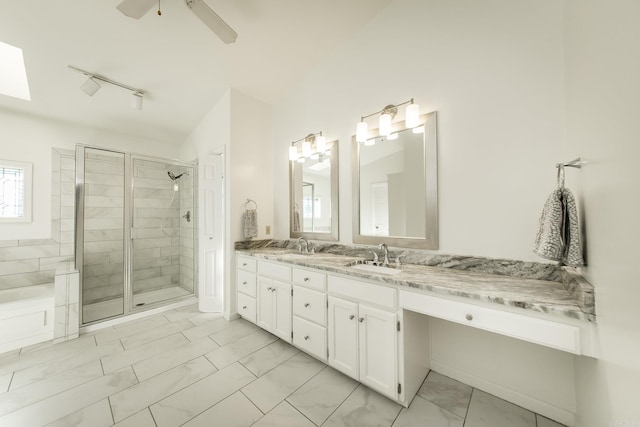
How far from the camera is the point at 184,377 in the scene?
5.59 feet

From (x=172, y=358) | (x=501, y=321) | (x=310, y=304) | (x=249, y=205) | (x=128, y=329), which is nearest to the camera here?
(x=501, y=321)

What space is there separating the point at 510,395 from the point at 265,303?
1.97m

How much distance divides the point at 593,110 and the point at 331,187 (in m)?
1.80

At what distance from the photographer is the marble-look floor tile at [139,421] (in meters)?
1.30

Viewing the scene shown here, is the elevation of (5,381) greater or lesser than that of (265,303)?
lesser

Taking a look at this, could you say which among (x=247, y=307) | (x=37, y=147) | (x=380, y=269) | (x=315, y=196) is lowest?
(x=247, y=307)

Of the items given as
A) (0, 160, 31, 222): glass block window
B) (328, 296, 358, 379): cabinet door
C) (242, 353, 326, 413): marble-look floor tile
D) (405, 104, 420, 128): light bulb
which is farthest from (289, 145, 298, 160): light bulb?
(0, 160, 31, 222): glass block window

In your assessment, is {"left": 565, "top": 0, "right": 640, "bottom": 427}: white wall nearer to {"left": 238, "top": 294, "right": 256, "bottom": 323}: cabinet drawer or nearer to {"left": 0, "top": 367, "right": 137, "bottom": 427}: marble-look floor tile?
{"left": 238, "top": 294, "right": 256, "bottom": 323}: cabinet drawer

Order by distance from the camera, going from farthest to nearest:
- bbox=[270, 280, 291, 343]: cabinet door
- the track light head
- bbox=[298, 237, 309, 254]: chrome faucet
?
bbox=[298, 237, 309, 254]: chrome faucet, the track light head, bbox=[270, 280, 291, 343]: cabinet door

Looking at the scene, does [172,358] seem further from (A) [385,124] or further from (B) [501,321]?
(A) [385,124]

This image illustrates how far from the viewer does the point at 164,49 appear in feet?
6.84

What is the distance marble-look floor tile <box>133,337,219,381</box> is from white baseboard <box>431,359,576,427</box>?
198cm

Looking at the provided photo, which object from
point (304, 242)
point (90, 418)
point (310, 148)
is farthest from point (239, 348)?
point (310, 148)

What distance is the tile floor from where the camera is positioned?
4.36ft
